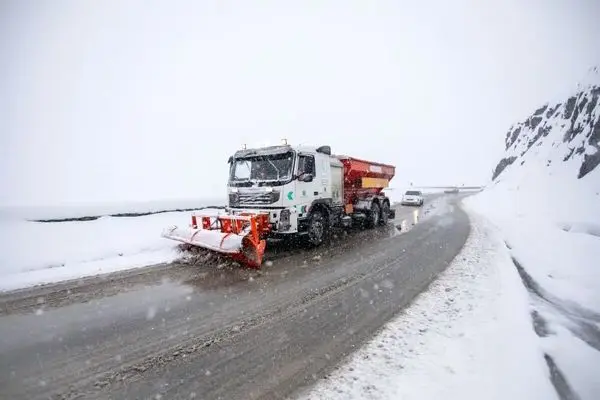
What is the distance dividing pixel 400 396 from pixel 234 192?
8031 mm

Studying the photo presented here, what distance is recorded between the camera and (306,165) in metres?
10.3

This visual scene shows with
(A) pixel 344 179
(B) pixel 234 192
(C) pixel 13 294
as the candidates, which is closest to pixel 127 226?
(B) pixel 234 192

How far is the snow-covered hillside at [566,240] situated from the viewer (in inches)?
171

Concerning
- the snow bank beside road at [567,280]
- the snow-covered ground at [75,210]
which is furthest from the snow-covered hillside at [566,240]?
the snow-covered ground at [75,210]

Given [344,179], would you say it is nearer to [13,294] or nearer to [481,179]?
[13,294]

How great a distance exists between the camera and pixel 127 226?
38.7ft

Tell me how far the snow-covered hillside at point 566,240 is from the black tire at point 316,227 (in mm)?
5472

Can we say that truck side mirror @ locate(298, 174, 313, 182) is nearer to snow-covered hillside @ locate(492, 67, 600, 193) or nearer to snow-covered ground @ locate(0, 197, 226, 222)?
→ snow-covered ground @ locate(0, 197, 226, 222)

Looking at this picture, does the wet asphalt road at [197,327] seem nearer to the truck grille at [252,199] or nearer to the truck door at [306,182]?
A: the truck grille at [252,199]

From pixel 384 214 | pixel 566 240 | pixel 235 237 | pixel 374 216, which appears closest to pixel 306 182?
pixel 235 237

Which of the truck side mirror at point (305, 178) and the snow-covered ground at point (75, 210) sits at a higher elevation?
the truck side mirror at point (305, 178)

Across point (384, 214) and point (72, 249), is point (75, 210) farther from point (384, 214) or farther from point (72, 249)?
point (384, 214)

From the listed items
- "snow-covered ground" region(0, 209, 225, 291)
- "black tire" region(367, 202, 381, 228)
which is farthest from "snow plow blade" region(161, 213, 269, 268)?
"black tire" region(367, 202, 381, 228)

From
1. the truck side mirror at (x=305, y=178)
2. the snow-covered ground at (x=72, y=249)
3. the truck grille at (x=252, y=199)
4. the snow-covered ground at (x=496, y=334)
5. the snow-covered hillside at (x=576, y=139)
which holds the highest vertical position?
the snow-covered hillside at (x=576, y=139)
